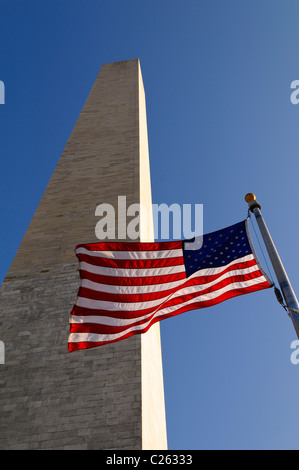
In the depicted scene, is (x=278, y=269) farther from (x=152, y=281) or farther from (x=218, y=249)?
(x=152, y=281)

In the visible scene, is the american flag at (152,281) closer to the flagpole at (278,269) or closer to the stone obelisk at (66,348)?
the flagpole at (278,269)

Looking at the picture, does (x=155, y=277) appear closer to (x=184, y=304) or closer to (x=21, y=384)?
(x=184, y=304)

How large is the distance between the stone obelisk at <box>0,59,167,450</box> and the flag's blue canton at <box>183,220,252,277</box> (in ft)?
8.83

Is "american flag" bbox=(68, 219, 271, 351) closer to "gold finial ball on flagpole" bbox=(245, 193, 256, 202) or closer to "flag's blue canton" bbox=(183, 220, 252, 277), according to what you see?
"flag's blue canton" bbox=(183, 220, 252, 277)

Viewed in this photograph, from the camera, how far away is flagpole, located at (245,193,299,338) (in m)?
5.32

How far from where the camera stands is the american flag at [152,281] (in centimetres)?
627

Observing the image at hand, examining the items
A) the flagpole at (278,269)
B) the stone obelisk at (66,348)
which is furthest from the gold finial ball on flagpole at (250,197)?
the stone obelisk at (66,348)

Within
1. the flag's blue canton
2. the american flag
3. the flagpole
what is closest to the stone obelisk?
the american flag

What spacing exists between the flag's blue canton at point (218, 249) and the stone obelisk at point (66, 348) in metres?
2.69

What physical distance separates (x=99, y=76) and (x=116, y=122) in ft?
19.3

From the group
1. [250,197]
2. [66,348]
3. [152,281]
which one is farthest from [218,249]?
[66,348]

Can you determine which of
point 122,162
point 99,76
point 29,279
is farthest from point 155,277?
point 99,76

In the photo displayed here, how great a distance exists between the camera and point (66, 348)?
8.98 metres

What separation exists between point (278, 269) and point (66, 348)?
4.98m
